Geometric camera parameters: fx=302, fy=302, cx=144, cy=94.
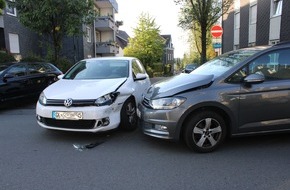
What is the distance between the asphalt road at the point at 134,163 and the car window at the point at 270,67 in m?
1.16

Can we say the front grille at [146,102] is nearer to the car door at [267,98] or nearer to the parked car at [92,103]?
the parked car at [92,103]

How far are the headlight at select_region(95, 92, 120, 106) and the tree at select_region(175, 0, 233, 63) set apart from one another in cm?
1244

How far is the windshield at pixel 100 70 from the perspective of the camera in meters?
6.64

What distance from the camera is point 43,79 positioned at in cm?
1007

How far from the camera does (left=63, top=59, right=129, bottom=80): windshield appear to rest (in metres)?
6.64

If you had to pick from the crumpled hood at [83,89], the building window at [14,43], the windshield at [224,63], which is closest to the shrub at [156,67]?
the building window at [14,43]

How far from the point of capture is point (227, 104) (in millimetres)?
4648

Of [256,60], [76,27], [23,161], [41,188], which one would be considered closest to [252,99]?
[256,60]

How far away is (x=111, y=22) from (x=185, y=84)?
104 feet

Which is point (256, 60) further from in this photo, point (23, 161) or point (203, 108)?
point (23, 161)

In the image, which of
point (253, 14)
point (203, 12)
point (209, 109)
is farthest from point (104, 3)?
point (209, 109)

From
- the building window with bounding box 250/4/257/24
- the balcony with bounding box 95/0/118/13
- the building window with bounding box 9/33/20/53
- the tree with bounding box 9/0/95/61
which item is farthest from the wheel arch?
the balcony with bounding box 95/0/118/13

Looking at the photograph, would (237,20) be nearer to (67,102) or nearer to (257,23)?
(257,23)

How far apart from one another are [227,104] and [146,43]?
34.4 metres
